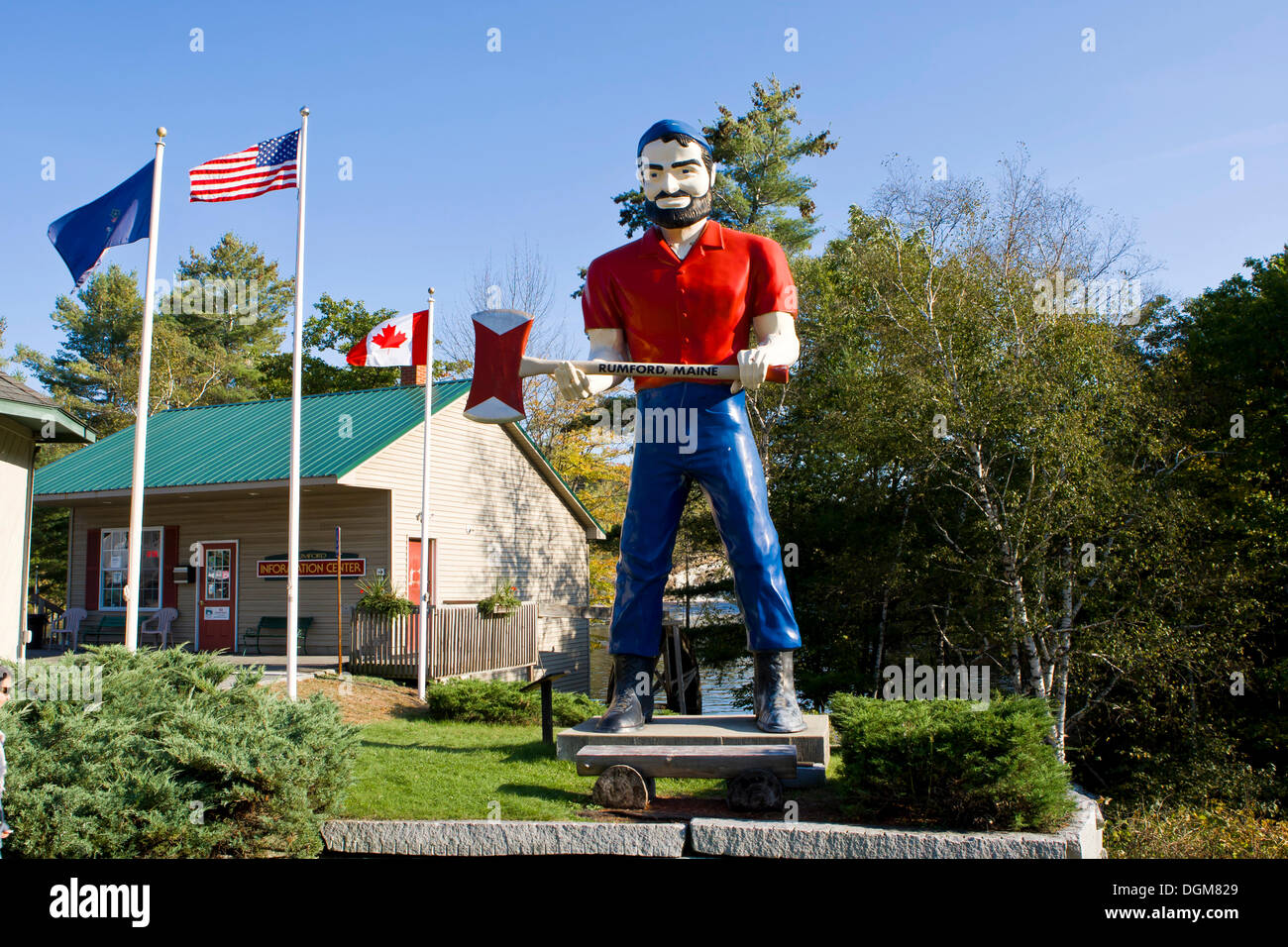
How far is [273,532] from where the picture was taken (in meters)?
17.5

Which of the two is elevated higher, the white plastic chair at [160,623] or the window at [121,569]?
the window at [121,569]

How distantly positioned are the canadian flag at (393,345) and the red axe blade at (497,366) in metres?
7.73

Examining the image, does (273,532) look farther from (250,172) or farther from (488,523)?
(250,172)

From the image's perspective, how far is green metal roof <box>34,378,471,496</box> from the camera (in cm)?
1655

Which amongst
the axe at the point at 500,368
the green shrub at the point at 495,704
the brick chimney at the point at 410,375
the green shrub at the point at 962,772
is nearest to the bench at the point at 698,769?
the green shrub at the point at 962,772

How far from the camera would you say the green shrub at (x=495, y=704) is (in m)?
10.5

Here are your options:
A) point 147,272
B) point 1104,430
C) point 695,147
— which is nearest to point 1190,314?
point 1104,430

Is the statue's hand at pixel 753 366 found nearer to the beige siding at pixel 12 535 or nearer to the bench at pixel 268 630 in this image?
the beige siding at pixel 12 535

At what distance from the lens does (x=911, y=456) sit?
1520 centimetres

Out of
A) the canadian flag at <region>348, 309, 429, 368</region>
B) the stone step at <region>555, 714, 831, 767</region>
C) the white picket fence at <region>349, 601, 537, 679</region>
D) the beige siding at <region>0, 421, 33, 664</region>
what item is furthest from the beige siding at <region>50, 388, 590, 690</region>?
the stone step at <region>555, 714, 831, 767</region>

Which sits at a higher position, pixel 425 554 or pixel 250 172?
pixel 250 172

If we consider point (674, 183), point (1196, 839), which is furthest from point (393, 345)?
point (1196, 839)

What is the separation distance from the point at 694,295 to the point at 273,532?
1405cm

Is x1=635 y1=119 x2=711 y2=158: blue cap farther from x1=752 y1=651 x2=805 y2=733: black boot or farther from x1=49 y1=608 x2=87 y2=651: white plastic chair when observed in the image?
x1=49 y1=608 x2=87 y2=651: white plastic chair
